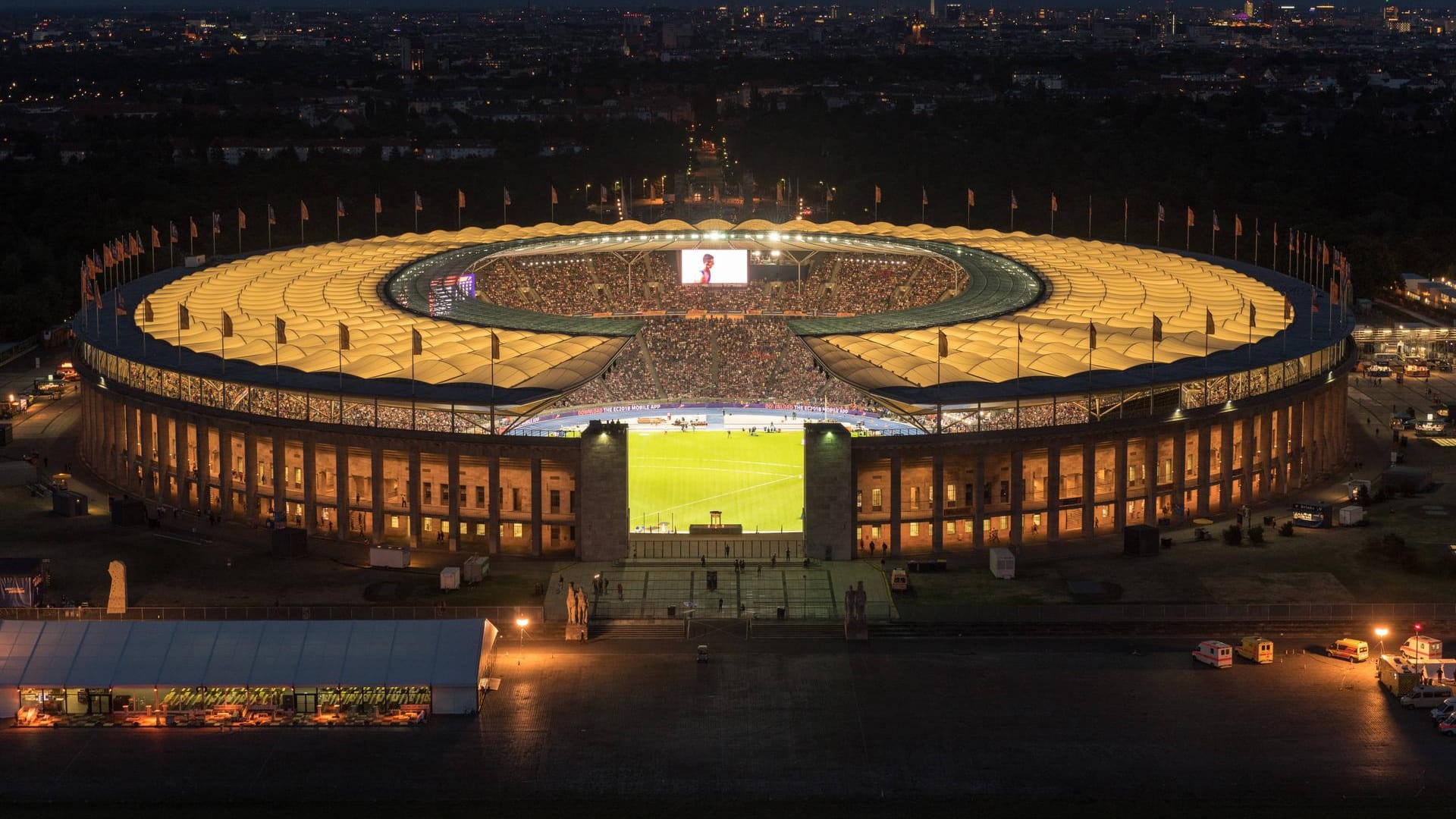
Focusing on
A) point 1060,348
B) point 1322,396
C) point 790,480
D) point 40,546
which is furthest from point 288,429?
point 1322,396

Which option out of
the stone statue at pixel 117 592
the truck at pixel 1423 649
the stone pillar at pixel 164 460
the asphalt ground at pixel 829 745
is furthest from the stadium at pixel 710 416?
the truck at pixel 1423 649

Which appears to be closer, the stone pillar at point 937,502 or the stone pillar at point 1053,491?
the stone pillar at point 937,502

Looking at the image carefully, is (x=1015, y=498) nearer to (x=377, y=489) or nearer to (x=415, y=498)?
(x=415, y=498)

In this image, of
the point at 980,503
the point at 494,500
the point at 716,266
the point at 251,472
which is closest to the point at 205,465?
the point at 251,472

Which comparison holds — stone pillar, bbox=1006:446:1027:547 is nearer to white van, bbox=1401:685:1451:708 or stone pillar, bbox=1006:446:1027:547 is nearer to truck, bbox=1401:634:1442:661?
truck, bbox=1401:634:1442:661

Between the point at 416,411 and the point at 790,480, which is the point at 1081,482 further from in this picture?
the point at 416,411

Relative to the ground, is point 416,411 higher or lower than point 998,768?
higher

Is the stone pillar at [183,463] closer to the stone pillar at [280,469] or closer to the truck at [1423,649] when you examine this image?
the stone pillar at [280,469]
